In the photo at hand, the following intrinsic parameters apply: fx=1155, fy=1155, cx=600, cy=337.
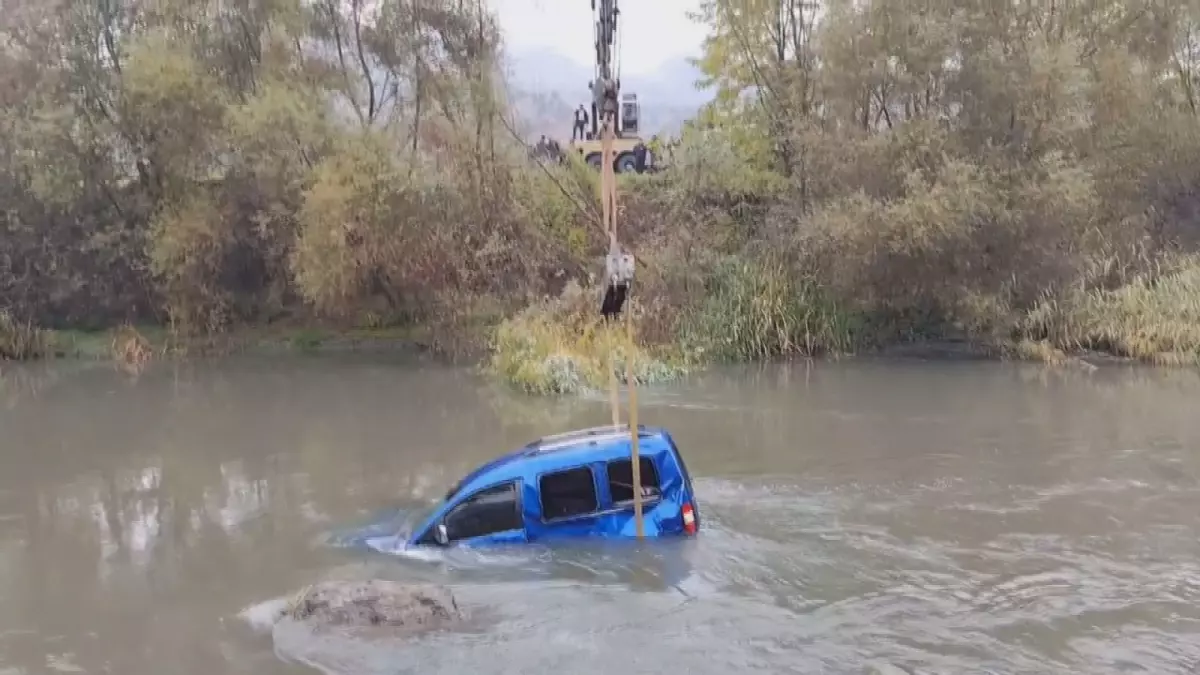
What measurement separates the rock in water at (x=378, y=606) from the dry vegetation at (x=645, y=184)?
12064 millimetres

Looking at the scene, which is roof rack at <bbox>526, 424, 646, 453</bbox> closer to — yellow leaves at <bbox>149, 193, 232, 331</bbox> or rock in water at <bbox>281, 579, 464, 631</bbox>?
rock in water at <bbox>281, 579, 464, 631</bbox>

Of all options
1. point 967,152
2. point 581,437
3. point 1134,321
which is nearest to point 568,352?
point 967,152

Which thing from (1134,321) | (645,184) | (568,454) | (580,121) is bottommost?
(568,454)

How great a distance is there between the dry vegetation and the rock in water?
12064 millimetres

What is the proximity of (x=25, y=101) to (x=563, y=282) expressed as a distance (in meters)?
13.4

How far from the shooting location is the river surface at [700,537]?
9062mm

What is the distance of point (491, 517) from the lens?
10.9 meters

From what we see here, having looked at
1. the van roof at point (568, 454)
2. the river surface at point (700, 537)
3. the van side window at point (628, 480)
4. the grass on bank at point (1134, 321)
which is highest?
the grass on bank at point (1134, 321)

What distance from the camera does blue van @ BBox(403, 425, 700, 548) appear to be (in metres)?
10.8

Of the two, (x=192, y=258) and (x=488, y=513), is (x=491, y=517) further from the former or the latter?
(x=192, y=258)

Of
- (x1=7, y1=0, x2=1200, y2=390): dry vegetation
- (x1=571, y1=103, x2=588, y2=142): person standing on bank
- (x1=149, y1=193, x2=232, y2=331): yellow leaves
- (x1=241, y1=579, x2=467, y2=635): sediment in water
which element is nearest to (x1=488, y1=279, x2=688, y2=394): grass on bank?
(x1=7, y1=0, x2=1200, y2=390): dry vegetation

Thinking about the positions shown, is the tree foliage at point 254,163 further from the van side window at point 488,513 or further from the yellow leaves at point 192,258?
the van side window at point 488,513

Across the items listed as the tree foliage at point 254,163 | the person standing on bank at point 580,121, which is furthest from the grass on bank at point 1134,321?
the person standing on bank at point 580,121

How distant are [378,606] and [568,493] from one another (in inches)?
90.6
